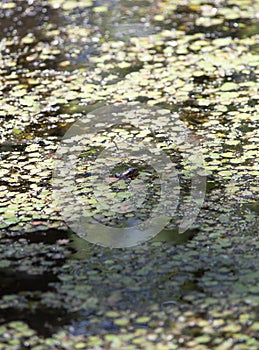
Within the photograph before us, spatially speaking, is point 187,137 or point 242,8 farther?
point 242,8

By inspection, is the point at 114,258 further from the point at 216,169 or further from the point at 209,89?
the point at 209,89

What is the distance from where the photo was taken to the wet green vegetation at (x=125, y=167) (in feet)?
7.25

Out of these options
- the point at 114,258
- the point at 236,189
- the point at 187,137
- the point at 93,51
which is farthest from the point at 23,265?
the point at 93,51

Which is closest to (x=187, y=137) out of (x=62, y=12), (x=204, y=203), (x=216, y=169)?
(x=216, y=169)

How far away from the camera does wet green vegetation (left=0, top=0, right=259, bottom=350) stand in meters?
2.21

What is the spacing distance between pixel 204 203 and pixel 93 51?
171 cm

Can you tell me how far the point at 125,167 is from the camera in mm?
3068

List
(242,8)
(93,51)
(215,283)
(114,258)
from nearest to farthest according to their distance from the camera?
(215,283) → (114,258) → (93,51) → (242,8)

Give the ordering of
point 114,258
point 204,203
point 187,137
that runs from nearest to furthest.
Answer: point 114,258, point 204,203, point 187,137

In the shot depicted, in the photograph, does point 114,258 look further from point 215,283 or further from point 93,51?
point 93,51

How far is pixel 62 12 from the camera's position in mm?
4855

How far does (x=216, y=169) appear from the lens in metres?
3.00

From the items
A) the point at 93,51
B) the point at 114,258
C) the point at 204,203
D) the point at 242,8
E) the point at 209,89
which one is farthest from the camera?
the point at 242,8

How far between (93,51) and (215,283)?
2189 millimetres
